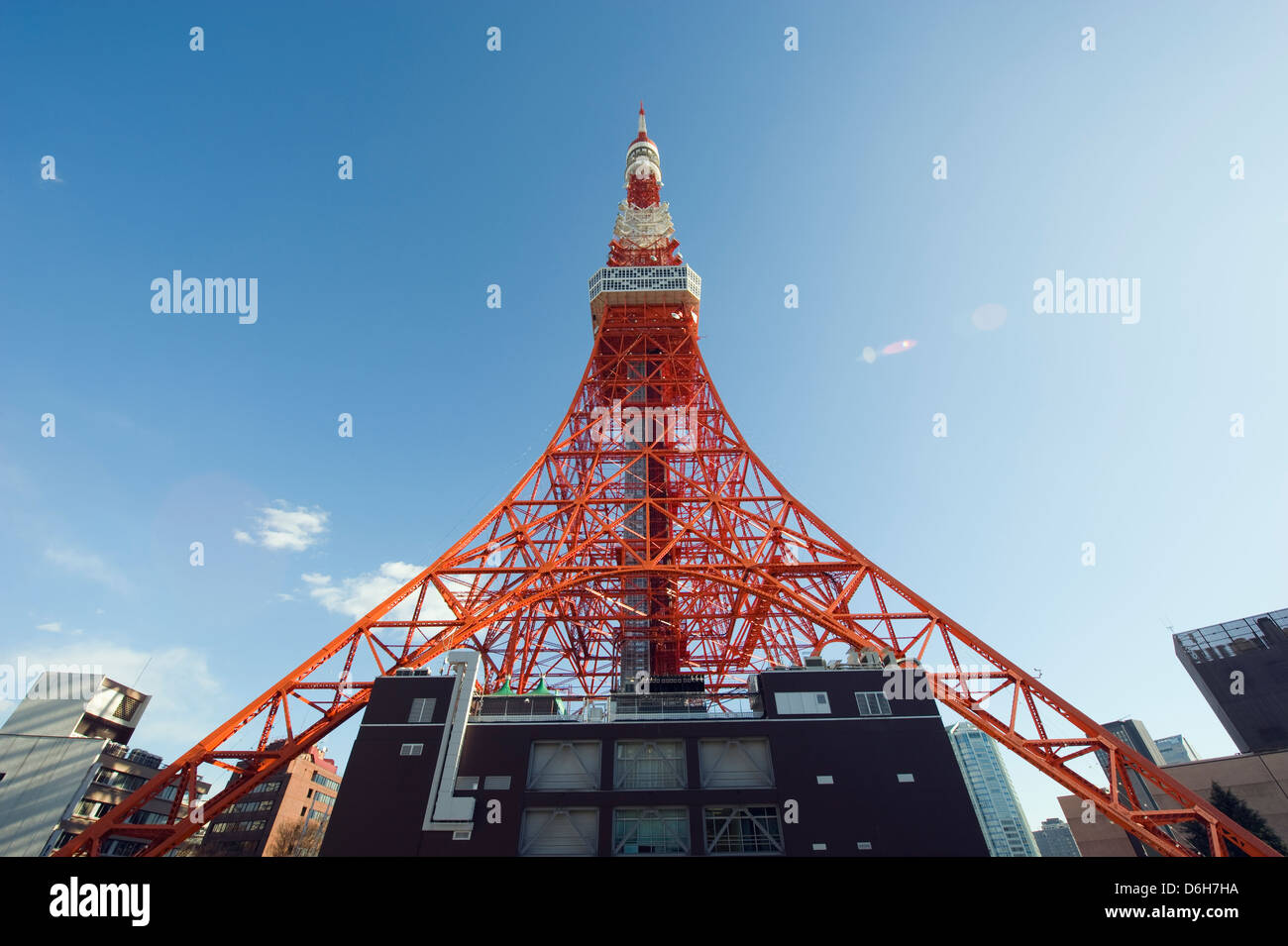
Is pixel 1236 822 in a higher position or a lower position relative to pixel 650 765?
lower

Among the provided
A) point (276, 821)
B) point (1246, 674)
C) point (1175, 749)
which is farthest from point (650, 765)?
point (1175, 749)

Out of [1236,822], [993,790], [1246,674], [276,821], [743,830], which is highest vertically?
[993,790]

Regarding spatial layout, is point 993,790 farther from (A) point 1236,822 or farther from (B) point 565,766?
(B) point 565,766

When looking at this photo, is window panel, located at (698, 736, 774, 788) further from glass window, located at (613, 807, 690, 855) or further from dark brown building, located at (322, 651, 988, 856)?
glass window, located at (613, 807, 690, 855)

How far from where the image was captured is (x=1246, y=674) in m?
48.7

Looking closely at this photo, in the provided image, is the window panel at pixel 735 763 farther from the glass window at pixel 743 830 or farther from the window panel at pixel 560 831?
the window panel at pixel 560 831

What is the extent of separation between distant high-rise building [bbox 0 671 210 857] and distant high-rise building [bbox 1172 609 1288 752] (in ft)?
286

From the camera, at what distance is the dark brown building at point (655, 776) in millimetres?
18469

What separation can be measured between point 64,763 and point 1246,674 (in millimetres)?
96064

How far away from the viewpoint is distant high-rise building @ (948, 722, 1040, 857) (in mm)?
125250

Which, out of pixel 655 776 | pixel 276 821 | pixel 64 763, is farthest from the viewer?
pixel 276 821

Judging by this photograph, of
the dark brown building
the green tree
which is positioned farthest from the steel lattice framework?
the green tree
